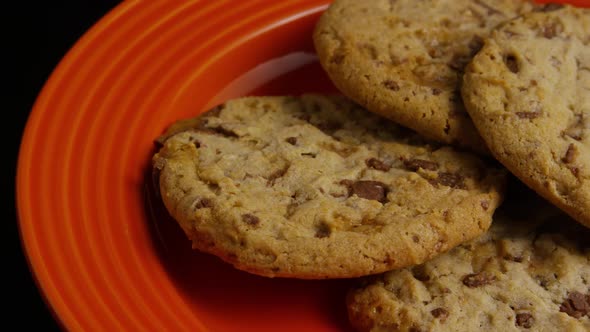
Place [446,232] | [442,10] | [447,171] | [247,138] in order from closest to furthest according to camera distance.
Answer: [446,232]
[447,171]
[247,138]
[442,10]

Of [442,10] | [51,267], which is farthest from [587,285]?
[51,267]

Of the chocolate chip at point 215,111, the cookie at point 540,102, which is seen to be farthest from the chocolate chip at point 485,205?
the chocolate chip at point 215,111

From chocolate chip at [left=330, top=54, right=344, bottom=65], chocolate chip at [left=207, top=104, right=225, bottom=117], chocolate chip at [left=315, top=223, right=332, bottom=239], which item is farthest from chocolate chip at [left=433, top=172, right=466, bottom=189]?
chocolate chip at [left=207, top=104, right=225, bottom=117]

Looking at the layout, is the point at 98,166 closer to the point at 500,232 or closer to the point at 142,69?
the point at 142,69

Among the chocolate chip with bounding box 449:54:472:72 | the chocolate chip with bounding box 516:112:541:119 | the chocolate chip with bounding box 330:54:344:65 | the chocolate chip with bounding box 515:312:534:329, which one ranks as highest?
the chocolate chip with bounding box 330:54:344:65

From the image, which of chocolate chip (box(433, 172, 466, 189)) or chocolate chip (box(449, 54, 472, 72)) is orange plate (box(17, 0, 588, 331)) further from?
chocolate chip (box(449, 54, 472, 72))

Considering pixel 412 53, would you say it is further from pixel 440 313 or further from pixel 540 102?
pixel 440 313
